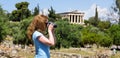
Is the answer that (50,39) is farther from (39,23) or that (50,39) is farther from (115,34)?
(115,34)

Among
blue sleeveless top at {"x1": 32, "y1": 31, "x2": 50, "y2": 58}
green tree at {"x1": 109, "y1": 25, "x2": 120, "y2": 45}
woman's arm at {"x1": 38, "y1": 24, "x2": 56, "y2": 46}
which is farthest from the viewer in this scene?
green tree at {"x1": 109, "y1": 25, "x2": 120, "y2": 45}

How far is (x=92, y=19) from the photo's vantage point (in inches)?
4889

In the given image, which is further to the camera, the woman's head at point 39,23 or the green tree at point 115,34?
the green tree at point 115,34

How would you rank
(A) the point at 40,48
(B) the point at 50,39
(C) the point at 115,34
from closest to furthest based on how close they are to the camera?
(B) the point at 50,39 < (A) the point at 40,48 < (C) the point at 115,34

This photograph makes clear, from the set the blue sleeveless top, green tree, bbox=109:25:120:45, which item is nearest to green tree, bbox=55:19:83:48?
green tree, bbox=109:25:120:45

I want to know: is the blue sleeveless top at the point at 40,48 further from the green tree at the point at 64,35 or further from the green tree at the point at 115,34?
the green tree at the point at 115,34

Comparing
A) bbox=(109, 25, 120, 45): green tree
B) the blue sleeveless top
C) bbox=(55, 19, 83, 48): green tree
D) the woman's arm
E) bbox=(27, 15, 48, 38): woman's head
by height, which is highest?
bbox=(27, 15, 48, 38): woman's head

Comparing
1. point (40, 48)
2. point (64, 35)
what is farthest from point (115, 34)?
point (40, 48)

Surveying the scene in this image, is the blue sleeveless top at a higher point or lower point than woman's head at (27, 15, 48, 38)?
lower

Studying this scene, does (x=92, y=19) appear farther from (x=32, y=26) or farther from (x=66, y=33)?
(x=32, y=26)

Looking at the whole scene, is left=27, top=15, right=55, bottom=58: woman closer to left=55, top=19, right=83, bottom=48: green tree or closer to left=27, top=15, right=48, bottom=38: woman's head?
left=27, top=15, right=48, bottom=38: woman's head

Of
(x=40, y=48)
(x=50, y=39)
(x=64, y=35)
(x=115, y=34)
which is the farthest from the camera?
(x=115, y=34)

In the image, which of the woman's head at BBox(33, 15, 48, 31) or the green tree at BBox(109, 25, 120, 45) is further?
the green tree at BBox(109, 25, 120, 45)

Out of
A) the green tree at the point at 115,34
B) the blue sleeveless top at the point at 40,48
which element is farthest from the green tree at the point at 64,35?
the blue sleeveless top at the point at 40,48
